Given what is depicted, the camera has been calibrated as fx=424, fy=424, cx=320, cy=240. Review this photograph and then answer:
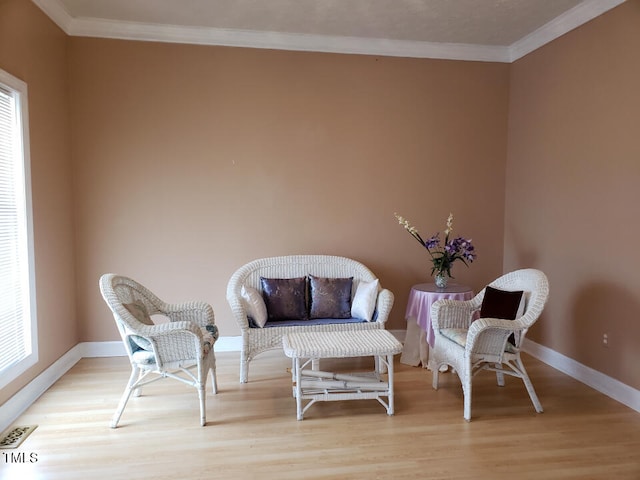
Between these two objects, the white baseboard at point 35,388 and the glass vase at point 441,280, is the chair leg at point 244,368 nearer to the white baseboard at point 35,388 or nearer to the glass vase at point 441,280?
the white baseboard at point 35,388

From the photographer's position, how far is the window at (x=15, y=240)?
2852 millimetres

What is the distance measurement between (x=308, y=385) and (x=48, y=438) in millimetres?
1654

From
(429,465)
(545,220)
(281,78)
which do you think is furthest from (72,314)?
(545,220)

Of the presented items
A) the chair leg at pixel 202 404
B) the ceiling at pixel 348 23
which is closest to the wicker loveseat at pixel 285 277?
the chair leg at pixel 202 404

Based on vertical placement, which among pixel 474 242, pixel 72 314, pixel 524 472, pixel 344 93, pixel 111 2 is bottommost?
pixel 524 472

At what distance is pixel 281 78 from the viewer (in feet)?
13.7

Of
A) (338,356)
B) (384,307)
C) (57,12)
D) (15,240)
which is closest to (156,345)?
(338,356)

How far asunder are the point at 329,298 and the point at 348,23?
249 cm

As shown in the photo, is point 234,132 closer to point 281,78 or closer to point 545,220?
point 281,78

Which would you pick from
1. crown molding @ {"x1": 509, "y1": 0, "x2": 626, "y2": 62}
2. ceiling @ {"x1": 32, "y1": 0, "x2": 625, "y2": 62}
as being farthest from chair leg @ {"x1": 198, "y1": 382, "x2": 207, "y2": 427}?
crown molding @ {"x1": 509, "y1": 0, "x2": 626, "y2": 62}

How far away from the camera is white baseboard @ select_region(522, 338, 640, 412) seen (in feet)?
10.1

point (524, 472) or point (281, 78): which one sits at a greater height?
point (281, 78)

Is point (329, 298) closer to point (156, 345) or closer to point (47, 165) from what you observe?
point (156, 345)

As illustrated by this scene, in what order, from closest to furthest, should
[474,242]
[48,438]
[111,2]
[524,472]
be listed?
[524,472] → [48,438] → [111,2] → [474,242]
